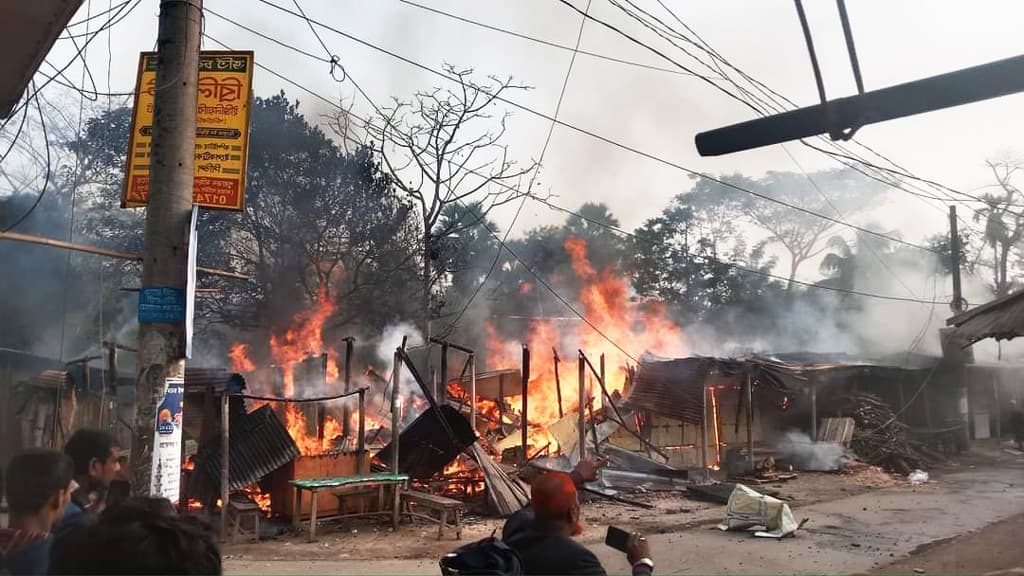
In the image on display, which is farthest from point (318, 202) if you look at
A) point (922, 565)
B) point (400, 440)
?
point (922, 565)

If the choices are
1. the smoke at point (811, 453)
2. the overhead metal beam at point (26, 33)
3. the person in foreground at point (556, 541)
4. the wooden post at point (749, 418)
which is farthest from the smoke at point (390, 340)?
the person in foreground at point (556, 541)

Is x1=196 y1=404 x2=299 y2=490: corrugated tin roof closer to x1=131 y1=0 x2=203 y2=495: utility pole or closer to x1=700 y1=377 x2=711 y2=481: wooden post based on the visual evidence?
x1=131 y1=0 x2=203 y2=495: utility pole

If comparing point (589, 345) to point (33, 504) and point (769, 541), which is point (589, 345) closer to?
point (769, 541)

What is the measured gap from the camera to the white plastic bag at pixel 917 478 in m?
18.0

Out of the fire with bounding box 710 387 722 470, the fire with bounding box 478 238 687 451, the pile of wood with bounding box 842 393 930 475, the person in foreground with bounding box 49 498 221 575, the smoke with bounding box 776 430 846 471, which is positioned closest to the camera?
the person in foreground with bounding box 49 498 221 575

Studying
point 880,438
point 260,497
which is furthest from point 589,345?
point 260,497

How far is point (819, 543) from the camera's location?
10.3 metres

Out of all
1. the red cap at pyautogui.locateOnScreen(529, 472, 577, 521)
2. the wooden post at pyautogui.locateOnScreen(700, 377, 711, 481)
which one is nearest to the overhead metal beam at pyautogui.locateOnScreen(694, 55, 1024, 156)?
the red cap at pyautogui.locateOnScreen(529, 472, 577, 521)

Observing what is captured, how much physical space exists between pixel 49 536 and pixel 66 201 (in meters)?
24.6

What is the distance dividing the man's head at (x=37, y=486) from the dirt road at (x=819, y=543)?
6.16 metres

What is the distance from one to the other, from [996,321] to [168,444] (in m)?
11.8

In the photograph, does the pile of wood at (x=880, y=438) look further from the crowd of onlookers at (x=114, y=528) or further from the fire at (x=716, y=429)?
the crowd of onlookers at (x=114, y=528)

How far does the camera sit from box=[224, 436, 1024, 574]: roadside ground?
894cm

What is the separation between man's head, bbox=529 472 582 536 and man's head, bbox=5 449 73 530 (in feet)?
6.77
